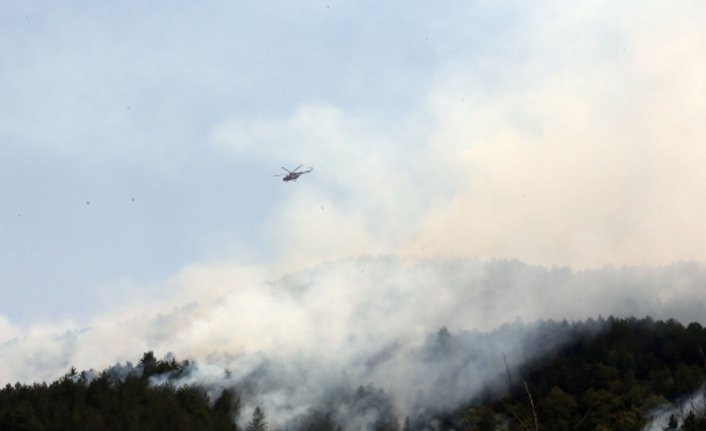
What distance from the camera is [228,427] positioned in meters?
197

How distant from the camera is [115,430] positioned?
168500 mm

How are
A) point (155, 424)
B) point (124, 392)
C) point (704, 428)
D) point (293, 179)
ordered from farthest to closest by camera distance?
1. point (124, 392)
2. point (155, 424)
3. point (293, 179)
4. point (704, 428)

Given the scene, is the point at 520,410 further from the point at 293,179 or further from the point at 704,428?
the point at 704,428

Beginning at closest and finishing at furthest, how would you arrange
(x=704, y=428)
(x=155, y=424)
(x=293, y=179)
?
(x=704, y=428) → (x=293, y=179) → (x=155, y=424)

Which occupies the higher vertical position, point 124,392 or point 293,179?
point 293,179

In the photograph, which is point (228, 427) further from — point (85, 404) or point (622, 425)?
point (622, 425)

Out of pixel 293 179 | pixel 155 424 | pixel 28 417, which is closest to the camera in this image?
pixel 293 179

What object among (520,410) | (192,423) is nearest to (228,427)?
(192,423)

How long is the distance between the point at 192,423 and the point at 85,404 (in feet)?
83.7

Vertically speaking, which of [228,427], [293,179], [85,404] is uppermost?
[293,179]

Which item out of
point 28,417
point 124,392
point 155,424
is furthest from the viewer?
point 124,392

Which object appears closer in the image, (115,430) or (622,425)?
(115,430)

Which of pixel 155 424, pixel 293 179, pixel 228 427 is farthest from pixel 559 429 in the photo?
pixel 293 179

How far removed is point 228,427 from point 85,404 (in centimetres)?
3337
